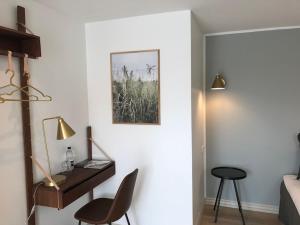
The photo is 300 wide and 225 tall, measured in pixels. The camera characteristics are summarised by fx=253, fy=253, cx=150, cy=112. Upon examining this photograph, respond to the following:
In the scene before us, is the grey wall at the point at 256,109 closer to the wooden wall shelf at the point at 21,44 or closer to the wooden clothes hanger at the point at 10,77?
the wooden wall shelf at the point at 21,44

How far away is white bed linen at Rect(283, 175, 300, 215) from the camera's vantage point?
8.00ft

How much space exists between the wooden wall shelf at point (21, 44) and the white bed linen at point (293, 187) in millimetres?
2650

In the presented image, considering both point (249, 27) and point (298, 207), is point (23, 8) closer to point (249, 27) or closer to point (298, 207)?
point (249, 27)

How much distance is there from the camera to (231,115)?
3.30 m

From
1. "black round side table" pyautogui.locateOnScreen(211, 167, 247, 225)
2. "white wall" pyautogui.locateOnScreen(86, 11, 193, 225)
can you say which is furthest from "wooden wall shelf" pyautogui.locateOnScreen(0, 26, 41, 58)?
"black round side table" pyautogui.locateOnScreen(211, 167, 247, 225)

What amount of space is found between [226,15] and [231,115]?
1.31 metres

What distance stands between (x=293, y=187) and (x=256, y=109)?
39.5 inches

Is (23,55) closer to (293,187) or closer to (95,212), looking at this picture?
(95,212)

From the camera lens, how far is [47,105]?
7.37 ft

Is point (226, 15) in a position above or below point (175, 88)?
above

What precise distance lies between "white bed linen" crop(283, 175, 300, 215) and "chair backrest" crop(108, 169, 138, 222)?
1.58 metres

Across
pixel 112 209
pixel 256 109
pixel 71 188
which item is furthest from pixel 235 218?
pixel 71 188

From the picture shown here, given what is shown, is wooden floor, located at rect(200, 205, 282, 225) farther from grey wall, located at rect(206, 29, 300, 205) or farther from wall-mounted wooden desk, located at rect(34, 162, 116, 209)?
wall-mounted wooden desk, located at rect(34, 162, 116, 209)

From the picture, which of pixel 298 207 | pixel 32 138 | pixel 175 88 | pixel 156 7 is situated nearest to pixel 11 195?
pixel 32 138
